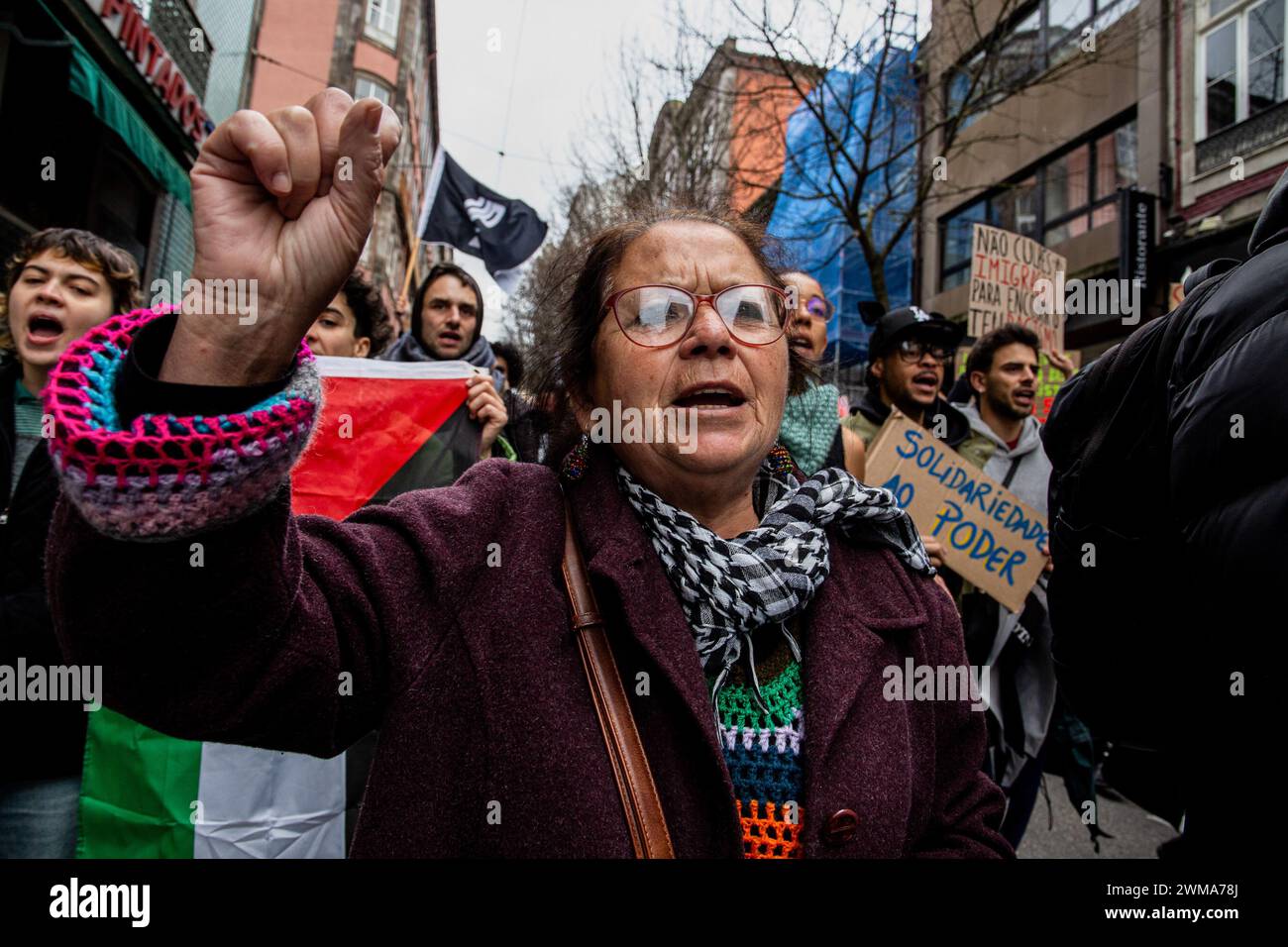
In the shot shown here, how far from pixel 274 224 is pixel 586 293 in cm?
86

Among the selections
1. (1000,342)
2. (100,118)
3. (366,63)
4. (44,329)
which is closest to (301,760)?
(44,329)

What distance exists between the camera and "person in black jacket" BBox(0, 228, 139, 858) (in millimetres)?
1949

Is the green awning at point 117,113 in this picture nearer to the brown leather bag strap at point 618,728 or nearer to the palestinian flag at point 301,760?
the palestinian flag at point 301,760

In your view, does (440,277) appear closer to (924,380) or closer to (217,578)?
(924,380)

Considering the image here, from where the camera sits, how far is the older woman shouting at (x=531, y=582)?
0.87m

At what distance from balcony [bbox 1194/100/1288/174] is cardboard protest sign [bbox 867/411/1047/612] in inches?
427

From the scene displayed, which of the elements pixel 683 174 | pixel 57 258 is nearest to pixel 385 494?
pixel 57 258

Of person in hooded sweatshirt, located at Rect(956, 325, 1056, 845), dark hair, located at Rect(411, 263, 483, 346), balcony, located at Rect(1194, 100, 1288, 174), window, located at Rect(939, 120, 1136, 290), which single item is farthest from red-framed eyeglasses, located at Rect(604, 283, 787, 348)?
window, located at Rect(939, 120, 1136, 290)

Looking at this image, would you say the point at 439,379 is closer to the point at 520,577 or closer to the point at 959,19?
the point at 520,577

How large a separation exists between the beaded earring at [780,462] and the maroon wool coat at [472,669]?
0.41 metres

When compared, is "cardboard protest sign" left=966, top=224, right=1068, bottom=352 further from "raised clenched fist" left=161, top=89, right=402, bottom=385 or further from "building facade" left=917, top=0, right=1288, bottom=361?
"raised clenched fist" left=161, top=89, right=402, bottom=385

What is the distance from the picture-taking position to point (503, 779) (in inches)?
45.3

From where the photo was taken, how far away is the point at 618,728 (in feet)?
3.91

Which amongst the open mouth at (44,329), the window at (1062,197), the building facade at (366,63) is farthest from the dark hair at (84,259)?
the window at (1062,197)
